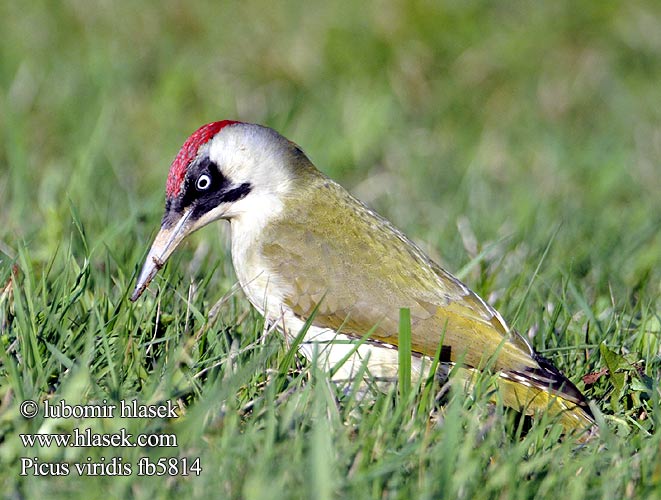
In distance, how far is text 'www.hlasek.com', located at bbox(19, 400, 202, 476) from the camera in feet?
8.75

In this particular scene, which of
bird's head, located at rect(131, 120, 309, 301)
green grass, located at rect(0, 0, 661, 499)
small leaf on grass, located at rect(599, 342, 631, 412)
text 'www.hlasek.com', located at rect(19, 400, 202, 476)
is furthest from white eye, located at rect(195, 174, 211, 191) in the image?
small leaf on grass, located at rect(599, 342, 631, 412)

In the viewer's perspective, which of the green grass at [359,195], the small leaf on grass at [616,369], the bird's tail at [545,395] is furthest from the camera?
the small leaf on grass at [616,369]

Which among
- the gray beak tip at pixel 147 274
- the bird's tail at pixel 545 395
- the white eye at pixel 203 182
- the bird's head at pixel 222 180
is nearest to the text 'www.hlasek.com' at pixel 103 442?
the gray beak tip at pixel 147 274

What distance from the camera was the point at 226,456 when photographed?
271 centimetres

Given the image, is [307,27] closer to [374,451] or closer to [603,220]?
[603,220]

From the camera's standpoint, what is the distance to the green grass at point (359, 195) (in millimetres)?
2799

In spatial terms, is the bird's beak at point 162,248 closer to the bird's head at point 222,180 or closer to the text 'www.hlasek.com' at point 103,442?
the bird's head at point 222,180

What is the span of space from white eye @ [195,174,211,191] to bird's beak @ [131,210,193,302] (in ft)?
0.32

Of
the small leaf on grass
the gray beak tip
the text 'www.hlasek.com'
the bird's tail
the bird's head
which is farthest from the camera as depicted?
the bird's head

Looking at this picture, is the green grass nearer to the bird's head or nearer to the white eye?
the bird's head

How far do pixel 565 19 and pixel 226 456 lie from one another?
621cm

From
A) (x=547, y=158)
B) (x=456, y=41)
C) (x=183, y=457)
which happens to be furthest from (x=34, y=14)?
(x=183, y=457)

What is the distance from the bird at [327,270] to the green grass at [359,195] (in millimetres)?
152

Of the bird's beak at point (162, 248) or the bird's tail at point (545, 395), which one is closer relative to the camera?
the bird's tail at point (545, 395)
